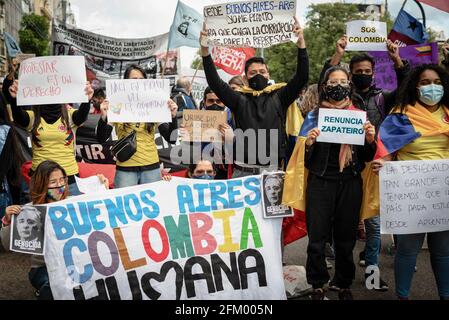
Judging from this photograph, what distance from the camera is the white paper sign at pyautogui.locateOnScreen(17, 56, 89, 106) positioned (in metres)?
4.17

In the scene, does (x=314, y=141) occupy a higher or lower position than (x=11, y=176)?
higher

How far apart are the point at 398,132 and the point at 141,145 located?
7.43 feet

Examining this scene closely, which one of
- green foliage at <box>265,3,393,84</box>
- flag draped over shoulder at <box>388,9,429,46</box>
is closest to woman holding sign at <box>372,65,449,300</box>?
flag draped over shoulder at <box>388,9,429,46</box>

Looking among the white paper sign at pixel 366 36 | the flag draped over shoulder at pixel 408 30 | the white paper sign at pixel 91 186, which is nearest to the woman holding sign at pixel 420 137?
the white paper sign at pixel 366 36

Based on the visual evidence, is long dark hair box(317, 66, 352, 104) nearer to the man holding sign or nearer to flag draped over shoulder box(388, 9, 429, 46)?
the man holding sign

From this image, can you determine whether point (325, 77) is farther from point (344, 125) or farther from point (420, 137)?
point (420, 137)

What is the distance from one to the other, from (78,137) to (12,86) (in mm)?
2548

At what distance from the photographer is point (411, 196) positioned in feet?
11.7

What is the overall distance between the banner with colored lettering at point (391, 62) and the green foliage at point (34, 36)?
37813 millimetres

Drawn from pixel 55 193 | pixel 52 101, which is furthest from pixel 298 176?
pixel 52 101

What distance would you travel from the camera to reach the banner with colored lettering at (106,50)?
6996 millimetres
